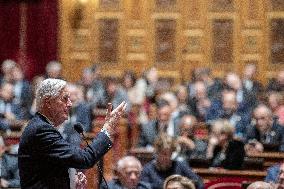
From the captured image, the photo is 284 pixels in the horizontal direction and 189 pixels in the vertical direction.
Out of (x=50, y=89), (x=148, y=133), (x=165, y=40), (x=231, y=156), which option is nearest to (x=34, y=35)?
(x=165, y=40)

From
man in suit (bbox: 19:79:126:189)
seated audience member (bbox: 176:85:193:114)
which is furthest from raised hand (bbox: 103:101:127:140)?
seated audience member (bbox: 176:85:193:114)

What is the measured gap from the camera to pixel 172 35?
15.3 metres

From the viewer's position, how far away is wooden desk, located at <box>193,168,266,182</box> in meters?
8.30

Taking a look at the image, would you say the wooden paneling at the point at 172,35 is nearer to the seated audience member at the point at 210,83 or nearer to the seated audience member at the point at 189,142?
the seated audience member at the point at 210,83

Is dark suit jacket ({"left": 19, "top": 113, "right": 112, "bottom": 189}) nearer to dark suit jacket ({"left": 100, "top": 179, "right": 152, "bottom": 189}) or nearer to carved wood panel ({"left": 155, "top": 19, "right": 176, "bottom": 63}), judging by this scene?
dark suit jacket ({"left": 100, "top": 179, "right": 152, "bottom": 189})

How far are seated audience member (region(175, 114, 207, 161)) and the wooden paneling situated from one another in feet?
14.3

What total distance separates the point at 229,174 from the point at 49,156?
423 centimetres

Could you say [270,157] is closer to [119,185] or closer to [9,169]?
[119,185]

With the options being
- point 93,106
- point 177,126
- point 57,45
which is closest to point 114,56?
point 57,45

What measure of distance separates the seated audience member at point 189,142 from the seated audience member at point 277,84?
327cm

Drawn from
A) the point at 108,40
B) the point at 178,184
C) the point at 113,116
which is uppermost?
the point at 108,40

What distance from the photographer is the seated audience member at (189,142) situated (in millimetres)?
9891

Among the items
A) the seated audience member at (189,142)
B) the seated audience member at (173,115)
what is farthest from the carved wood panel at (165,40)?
the seated audience member at (189,142)

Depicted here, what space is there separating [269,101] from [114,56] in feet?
12.1
